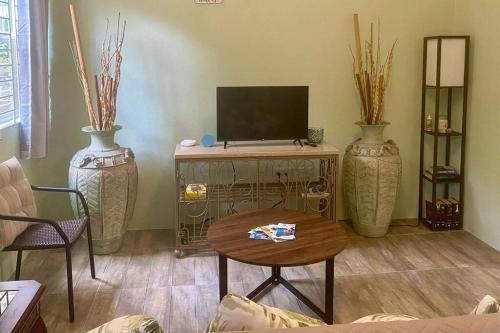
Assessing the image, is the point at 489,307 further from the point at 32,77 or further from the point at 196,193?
the point at 32,77

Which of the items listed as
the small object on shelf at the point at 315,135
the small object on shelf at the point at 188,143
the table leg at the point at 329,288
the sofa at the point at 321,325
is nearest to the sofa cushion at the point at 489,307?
the sofa at the point at 321,325

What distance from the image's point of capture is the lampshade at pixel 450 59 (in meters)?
4.14

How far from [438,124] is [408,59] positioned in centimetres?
61

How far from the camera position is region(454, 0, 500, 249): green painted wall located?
393cm

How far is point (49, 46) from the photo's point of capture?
4.14 meters

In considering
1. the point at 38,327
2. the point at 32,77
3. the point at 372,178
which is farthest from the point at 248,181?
the point at 38,327

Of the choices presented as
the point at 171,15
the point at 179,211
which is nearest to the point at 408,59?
the point at 171,15

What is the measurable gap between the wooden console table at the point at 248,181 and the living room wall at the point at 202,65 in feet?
1.00

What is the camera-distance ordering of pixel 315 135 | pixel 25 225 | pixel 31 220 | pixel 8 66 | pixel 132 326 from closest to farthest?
pixel 132 326 < pixel 31 220 < pixel 25 225 < pixel 8 66 < pixel 315 135

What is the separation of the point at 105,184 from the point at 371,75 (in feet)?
7.39

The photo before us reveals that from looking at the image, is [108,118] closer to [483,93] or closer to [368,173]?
[368,173]

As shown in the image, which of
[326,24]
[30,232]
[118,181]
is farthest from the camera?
[326,24]

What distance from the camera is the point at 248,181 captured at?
4.41 meters

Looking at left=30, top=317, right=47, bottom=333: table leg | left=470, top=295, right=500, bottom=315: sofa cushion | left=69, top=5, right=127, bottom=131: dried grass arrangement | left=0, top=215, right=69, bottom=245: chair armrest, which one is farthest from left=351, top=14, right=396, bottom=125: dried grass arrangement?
left=30, top=317, right=47, bottom=333: table leg
